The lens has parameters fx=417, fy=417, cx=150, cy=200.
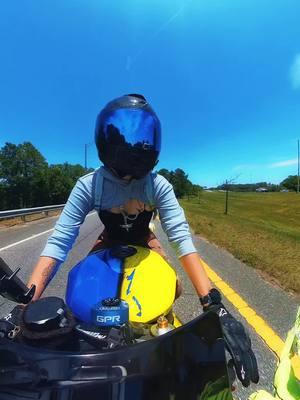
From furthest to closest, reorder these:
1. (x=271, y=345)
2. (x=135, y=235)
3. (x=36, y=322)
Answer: (x=271, y=345) → (x=135, y=235) → (x=36, y=322)

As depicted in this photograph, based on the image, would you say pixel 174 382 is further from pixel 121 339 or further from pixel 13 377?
pixel 13 377

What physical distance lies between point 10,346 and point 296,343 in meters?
1.11

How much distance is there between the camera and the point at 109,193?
2.50m

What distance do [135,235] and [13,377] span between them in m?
1.58

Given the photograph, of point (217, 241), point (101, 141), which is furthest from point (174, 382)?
point (217, 241)

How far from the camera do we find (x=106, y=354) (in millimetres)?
1247

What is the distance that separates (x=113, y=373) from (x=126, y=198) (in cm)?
139

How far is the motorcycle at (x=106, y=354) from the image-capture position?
120cm

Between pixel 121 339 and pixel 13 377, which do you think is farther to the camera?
pixel 121 339

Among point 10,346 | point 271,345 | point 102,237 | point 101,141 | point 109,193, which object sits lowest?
point 271,345

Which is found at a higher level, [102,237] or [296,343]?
[102,237]

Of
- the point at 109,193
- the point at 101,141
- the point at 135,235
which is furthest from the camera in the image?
the point at 135,235

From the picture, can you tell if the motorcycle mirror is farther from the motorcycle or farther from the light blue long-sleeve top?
the light blue long-sleeve top

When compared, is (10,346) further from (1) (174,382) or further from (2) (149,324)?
(2) (149,324)
